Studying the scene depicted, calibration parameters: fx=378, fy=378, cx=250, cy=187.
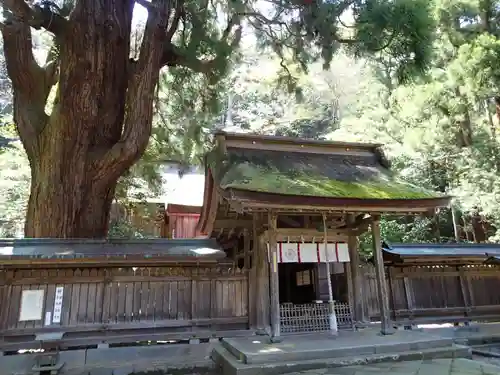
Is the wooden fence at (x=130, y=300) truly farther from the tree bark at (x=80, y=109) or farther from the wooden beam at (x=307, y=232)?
the tree bark at (x=80, y=109)

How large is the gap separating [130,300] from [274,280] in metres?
2.76

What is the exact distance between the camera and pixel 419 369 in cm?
588

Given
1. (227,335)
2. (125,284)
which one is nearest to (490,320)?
(227,335)

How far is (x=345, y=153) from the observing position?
9.37 meters

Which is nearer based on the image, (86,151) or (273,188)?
(273,188)

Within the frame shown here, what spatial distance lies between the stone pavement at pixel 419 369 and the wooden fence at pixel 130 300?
94.2 inches

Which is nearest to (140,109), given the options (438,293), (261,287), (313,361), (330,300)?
(261,287)

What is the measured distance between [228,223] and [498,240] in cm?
1091

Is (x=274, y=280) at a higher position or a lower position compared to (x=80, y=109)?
lower

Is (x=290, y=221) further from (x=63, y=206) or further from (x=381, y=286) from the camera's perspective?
(x=63, y=206)

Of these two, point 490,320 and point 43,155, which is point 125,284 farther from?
point 490,320

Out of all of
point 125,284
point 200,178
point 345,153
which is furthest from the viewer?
point 200,178

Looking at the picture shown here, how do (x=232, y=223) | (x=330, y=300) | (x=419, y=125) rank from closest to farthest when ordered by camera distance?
(x=330, y=300) → (x=232, y=223) → (x=419, y=125)

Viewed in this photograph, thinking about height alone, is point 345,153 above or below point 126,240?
above
